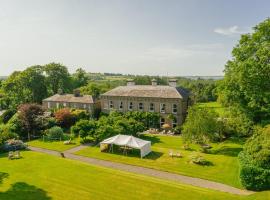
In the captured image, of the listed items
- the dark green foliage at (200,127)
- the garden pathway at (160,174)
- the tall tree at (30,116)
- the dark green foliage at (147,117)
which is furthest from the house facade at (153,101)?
the garden pathway at (160,174)

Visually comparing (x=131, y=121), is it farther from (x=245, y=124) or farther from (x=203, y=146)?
(x=245, y=124)

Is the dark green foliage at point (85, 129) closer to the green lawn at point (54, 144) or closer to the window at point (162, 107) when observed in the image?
the green lawn at point (54, 144)

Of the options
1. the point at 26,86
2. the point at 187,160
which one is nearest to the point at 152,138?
the point at 187,160

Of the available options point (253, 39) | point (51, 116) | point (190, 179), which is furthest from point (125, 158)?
point (51, 116)

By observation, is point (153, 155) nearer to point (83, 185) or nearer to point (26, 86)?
point (83, 185)

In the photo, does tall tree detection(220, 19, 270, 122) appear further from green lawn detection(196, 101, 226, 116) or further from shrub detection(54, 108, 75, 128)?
shrub detection(54, 108, 75, 128)

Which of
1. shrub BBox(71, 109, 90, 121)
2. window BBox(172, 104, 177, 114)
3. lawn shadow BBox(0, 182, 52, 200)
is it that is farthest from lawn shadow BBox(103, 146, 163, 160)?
shrub BBox(71, 109, 90, 121)
